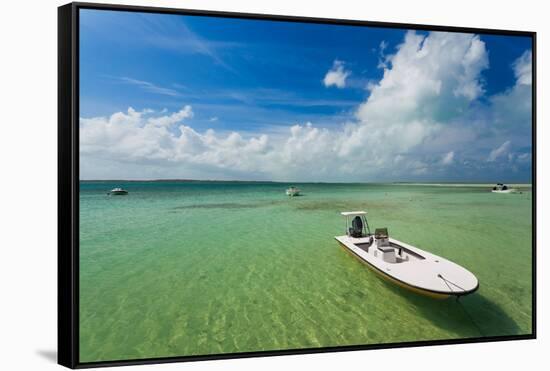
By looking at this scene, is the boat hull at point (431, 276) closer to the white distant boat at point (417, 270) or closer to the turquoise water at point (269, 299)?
the white distant boat at point (417, 270)

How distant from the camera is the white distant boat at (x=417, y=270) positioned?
8.90 ft

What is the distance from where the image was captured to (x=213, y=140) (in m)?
5.45

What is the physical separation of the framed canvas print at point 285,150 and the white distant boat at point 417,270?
0.02m

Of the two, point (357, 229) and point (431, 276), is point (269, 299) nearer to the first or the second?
point (431, 276)

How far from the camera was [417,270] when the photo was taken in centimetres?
312

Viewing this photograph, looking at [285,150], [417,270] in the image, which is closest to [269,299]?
[417,270]

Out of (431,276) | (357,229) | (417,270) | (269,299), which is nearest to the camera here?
(431,276)

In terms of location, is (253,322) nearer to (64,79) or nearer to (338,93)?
(64,79)

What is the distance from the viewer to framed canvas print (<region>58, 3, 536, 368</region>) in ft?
8.55

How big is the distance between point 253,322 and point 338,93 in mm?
4480

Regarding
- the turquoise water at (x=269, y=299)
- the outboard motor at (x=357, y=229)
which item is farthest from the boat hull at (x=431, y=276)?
the outboard motor at (x=357, y=229)

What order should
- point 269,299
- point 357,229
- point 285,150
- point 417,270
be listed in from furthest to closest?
1. point 285,150
2. point 357,229
3. point 269,299
4. point 417,270

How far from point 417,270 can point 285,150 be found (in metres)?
3.24

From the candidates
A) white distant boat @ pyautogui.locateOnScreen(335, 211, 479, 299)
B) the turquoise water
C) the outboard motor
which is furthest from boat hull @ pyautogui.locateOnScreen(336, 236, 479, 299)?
the outboard motor
